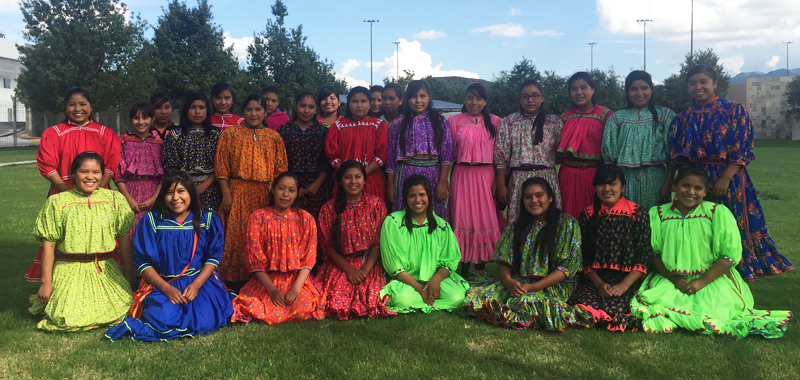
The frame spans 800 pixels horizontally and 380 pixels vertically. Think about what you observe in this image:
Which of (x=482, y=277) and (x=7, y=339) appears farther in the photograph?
(x=482, y=277)

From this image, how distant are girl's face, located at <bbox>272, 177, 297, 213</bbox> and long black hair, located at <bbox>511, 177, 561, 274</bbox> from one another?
1813 millimetres

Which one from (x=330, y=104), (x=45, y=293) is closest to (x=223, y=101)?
(x=330, y=104)

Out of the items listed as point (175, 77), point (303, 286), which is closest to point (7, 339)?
point (303, 286)

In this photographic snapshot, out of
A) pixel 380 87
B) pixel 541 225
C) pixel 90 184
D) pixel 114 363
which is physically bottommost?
pixel 114 363

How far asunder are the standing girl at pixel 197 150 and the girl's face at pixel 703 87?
414 centimetres

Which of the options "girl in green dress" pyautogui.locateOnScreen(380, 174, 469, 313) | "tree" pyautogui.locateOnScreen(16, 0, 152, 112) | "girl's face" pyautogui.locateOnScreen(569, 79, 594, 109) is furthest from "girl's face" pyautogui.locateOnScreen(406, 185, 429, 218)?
"tree" pyautogui.locateOnScreen(16, 0, 152, 112)

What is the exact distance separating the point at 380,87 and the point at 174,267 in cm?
299

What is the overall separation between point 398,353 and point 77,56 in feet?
88.9

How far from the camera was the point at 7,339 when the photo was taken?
3.72 metres

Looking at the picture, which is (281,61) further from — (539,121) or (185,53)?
(539,121)

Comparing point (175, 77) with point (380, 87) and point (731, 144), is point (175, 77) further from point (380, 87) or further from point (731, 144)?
point (731, 144)

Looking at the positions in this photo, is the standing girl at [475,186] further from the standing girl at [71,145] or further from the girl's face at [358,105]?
the standing girl at [71,145]

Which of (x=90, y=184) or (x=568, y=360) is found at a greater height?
(x=90, y=184)

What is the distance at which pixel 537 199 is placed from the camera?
4262mm
